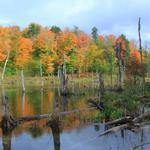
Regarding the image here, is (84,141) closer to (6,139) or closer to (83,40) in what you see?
(6,139)

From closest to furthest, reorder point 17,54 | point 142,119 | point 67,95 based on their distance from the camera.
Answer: point 142,119 → point 67,95 → point 17,54

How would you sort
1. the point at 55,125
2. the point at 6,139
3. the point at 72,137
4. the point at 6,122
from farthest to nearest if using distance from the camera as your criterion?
the point at 55,125 → the point at 6,122 → the point at 72,137 → the point at 6,139

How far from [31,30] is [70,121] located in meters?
90.1

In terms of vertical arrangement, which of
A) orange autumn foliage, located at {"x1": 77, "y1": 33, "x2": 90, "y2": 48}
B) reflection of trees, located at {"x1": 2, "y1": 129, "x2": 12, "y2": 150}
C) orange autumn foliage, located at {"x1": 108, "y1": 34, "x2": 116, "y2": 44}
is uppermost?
orange autumn foliage, located at {"x1": 108, "y1": 34, "x2": 116, "y2": 44}

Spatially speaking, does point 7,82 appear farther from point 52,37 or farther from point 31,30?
point 31,30

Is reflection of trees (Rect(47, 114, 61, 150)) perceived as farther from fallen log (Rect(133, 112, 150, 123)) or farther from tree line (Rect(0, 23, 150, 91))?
tree line (Rect(0, 23, 150, 91))

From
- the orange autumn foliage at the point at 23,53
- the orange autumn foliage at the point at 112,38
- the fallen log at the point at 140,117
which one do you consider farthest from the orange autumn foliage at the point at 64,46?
the fallen log at the point at 140,117

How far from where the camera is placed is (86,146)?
21.9m

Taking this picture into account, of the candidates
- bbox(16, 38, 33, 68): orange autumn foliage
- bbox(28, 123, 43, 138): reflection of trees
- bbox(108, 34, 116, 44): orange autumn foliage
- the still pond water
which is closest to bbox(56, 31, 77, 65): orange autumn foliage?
bbox(16, 38, 33, 68): orange autumn foliage

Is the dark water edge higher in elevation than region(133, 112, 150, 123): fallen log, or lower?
lower

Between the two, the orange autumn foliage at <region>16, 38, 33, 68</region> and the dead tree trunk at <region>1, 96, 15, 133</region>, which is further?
the orange autumn foliage at <region>16, 38, 33, 68</region>

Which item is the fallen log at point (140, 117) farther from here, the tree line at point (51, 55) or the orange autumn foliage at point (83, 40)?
the orange autumn foliage at point (83, 40)

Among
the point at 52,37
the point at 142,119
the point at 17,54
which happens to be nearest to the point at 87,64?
the point at 52,37

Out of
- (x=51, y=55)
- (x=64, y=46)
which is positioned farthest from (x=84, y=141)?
(x=64, y=46)
